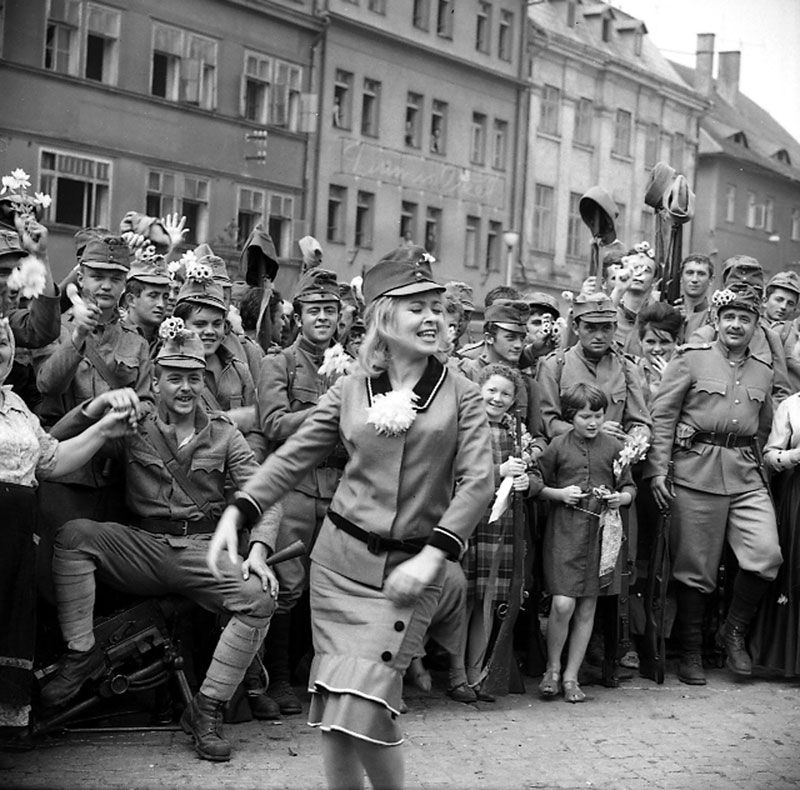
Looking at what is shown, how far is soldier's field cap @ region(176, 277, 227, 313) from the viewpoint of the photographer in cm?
809

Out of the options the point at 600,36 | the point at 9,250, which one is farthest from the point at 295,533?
the point at 600,36

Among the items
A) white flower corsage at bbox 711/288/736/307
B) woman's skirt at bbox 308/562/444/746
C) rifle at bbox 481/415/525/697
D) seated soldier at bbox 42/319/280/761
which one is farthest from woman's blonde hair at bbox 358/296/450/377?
white flower corsage at bbox 711/288/736/307

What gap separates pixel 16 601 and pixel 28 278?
5.15 ft

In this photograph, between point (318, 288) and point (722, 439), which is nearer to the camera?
point (318, 288)

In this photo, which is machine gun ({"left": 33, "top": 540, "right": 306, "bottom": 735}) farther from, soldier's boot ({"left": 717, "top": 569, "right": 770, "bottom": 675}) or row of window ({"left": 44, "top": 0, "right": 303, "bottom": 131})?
row of window ({"left": 44, "top": 0, "right": 303, "bottom": 131})

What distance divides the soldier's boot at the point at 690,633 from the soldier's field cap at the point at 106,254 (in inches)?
157

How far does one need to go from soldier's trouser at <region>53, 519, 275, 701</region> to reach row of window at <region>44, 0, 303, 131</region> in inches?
927

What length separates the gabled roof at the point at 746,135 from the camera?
53.8m

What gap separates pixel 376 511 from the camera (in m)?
5.15

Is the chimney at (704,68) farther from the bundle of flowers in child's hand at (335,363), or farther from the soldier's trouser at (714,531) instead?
the bundle of flowers in child's hand at (335,363)

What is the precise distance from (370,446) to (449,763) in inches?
90.2

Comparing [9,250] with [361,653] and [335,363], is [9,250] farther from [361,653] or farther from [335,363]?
[361,653]

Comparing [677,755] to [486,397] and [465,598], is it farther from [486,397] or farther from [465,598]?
[486,397]

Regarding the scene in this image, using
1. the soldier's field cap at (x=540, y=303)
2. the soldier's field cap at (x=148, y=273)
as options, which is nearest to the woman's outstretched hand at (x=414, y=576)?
the soldier's field cap at (x=148, y=273)
